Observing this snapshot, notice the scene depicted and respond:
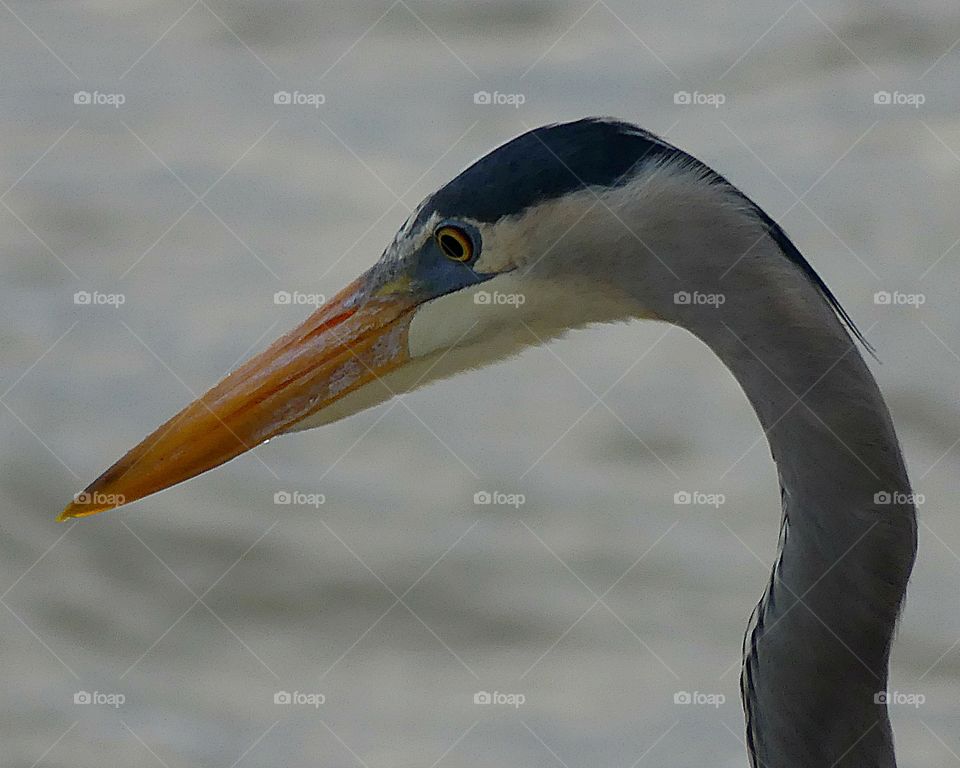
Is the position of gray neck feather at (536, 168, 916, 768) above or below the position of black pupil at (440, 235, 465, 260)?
below

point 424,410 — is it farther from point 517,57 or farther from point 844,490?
point 844,490

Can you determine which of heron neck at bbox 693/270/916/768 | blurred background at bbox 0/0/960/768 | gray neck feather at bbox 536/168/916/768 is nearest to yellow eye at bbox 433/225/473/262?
gray neck feather at bbox 536/168/916/768

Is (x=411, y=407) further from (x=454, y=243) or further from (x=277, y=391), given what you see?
(x=454, y=243)

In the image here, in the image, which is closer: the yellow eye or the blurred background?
the yellow eye

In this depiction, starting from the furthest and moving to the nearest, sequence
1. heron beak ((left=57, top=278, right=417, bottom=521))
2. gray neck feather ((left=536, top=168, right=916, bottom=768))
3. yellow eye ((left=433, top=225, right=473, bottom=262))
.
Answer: heron beak ((left=57, top=278, right=417, bottom=521)) < yellow eye ((left=433, top=225, right=473, bottom=262)) < gray neck feather ((left=536, top=168, right=916, bottom=768))

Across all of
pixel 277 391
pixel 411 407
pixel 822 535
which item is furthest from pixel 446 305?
pixel 411 407

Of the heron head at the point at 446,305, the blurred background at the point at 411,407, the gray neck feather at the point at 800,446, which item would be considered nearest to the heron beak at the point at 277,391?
the heron head at the point at 446,305

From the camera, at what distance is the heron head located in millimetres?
1692

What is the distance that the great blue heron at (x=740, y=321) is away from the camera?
1615 millimetres

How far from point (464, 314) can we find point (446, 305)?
0.02m

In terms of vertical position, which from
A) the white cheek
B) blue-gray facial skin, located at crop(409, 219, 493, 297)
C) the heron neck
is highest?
blue-gray facial skin, located at crop(409, 219, 493, 297)

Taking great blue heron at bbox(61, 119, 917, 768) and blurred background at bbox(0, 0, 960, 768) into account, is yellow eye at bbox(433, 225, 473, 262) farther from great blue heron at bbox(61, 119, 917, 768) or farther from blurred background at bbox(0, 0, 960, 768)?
blurred background at bbox(0, 0, 960, 768)

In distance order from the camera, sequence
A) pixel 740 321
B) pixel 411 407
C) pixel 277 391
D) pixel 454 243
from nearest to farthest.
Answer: pixel 740 321, pixel 454 243, pixel 277 391, pixel 411 407

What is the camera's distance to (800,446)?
1.64m
